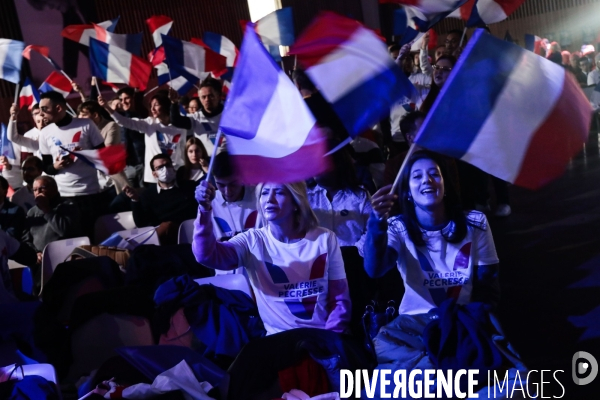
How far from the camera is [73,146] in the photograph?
17.8ft

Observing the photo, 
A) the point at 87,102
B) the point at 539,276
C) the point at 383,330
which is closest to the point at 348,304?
the point at 383,330

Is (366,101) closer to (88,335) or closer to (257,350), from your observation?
(257,350)

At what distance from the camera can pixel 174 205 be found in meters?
4.88

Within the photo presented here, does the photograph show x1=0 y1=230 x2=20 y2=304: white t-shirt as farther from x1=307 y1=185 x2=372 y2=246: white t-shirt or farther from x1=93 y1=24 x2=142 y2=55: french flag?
x1=93 y1=24 x2=142 y2=55: french flag

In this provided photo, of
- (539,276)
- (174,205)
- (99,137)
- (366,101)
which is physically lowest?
(539,276)

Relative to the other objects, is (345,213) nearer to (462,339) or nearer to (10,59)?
(462,339)

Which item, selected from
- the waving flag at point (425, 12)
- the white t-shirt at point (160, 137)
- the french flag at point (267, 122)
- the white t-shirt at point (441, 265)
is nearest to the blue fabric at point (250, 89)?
the french flag at point (267, 122)

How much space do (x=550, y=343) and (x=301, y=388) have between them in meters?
A: 1.63

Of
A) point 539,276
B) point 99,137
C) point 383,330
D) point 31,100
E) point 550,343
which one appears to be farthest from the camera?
point 31,100

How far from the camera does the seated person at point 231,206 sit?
3643 mm

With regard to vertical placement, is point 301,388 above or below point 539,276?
above

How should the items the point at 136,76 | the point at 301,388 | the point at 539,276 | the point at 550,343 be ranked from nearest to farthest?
the point at 301,388 → the point at 550,343 → the point at 539,276 → the point at 136,76

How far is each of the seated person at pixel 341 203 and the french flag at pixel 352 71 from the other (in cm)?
57

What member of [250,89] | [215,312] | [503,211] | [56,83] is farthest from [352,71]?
[56,83]
